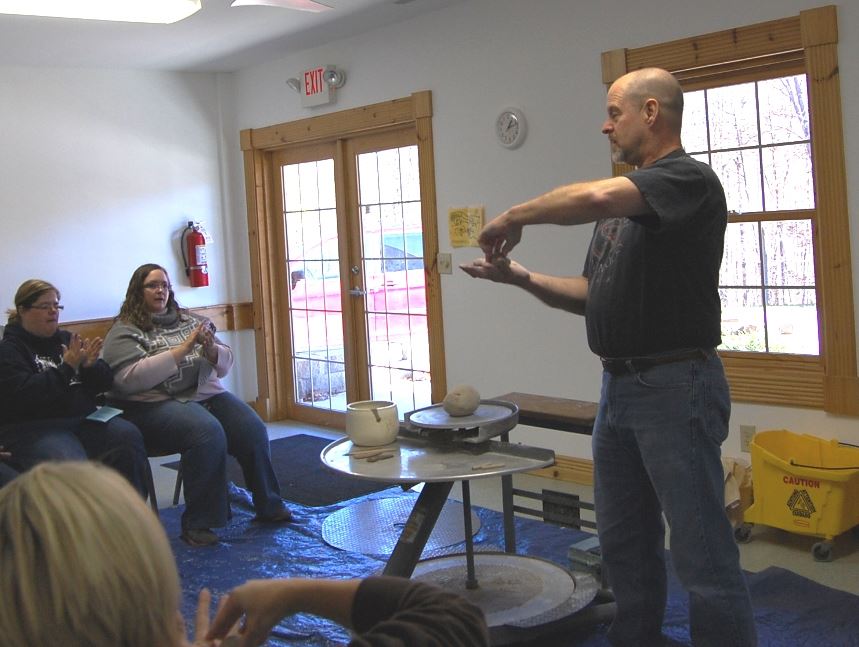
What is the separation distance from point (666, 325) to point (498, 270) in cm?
43

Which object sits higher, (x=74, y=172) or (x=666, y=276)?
(x=74, y=172)

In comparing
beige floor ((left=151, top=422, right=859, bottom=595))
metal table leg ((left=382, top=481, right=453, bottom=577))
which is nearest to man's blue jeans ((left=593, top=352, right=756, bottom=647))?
metal table leg ((left=382, top=481, right=453, bottom=577))

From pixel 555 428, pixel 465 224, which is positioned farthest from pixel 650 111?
pixel 465 224

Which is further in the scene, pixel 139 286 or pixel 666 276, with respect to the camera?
pixel 139 286

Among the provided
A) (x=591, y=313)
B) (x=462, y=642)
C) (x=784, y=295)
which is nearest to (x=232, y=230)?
(x=784, y=295)

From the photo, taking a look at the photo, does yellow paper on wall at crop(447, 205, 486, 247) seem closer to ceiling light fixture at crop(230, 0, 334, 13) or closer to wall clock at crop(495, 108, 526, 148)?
wall clock at crop(495, 108, 526, 148)

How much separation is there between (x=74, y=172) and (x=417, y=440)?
12.7 ft

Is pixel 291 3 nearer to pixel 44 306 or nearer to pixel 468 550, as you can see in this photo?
pixel 44 306

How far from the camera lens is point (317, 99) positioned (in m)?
5.50

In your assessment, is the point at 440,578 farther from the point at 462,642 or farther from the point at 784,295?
the point at 462,642

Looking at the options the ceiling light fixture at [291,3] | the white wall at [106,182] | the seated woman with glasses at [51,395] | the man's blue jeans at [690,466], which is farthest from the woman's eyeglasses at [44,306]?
the man's blue jeans at [690,466]

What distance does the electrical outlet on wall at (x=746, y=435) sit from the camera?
370 centimetres

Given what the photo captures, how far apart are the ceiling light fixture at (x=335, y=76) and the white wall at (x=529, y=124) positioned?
0.12 m

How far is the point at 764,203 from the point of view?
3668mm
